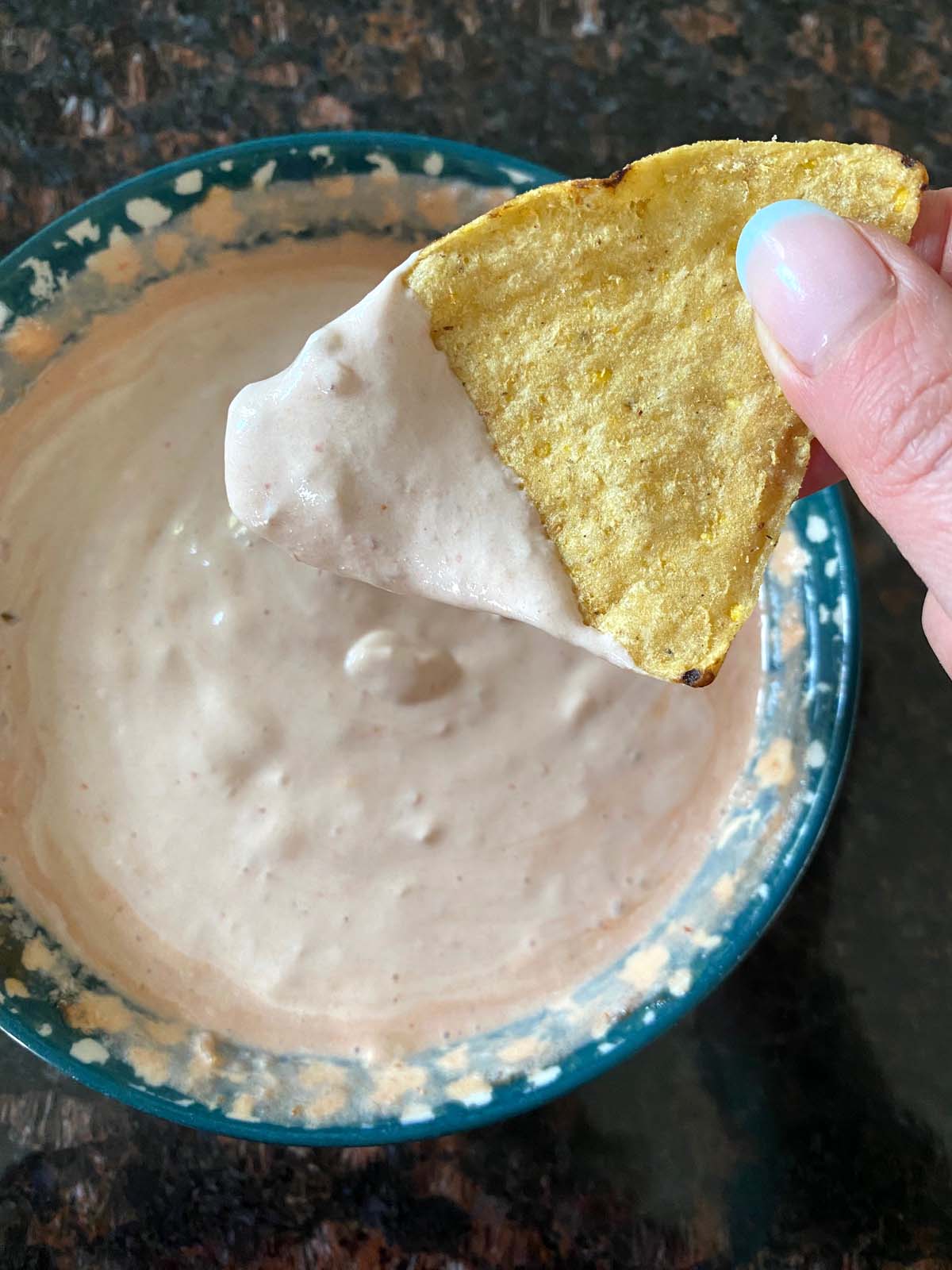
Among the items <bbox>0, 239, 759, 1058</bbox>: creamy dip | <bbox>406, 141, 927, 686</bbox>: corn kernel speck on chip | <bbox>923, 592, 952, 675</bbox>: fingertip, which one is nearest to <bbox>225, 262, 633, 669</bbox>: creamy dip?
<bbox>406, 141, 927, 686</bbox>: corn kernel speck on chip

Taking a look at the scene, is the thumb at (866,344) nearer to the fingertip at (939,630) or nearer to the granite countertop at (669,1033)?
the fingertip at (939,630)

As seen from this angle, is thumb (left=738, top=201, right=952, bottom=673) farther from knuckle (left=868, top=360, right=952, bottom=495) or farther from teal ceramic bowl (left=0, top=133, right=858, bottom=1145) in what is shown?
teal ceramic bowl (left=0, top=133, right=858, bottom=1145)

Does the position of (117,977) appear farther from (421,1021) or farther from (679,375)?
(679,375)

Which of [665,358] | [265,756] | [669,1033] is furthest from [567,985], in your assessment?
[665,358]

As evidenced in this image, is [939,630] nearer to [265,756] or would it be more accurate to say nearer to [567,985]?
[567,985]

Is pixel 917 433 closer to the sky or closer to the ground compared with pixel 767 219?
closer to the ground

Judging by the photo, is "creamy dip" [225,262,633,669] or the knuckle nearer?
the knuckle
